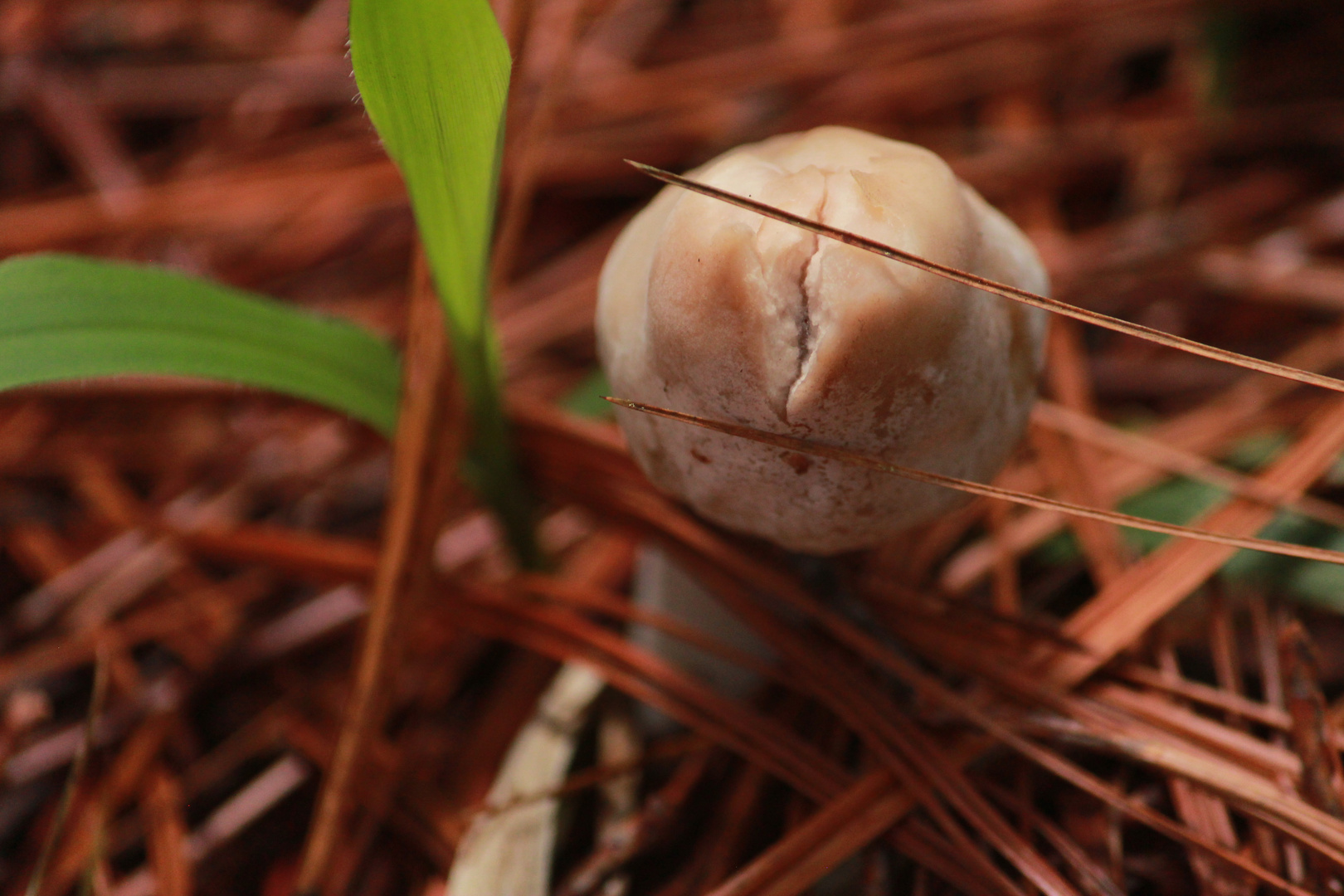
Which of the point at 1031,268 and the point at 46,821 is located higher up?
the point at 1031,268

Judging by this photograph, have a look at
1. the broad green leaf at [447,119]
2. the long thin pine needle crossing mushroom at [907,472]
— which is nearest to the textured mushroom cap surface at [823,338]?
the long thin pine needle crossing mushroom at [907,472]

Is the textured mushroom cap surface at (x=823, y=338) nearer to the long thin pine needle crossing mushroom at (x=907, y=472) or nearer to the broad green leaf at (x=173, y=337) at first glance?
the long thin pine needle crossing mushroom at (x=907, y=472)

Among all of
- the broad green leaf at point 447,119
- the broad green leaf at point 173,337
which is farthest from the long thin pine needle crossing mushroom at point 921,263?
the broad green leaf at point 173,337

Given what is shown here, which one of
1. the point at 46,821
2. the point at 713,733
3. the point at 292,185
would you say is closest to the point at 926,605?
the point at 713,733

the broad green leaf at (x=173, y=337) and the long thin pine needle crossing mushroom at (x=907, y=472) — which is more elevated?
the broad green leaf at (x=173, y=337)

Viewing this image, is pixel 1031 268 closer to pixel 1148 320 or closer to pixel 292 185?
pixel 1148 320
